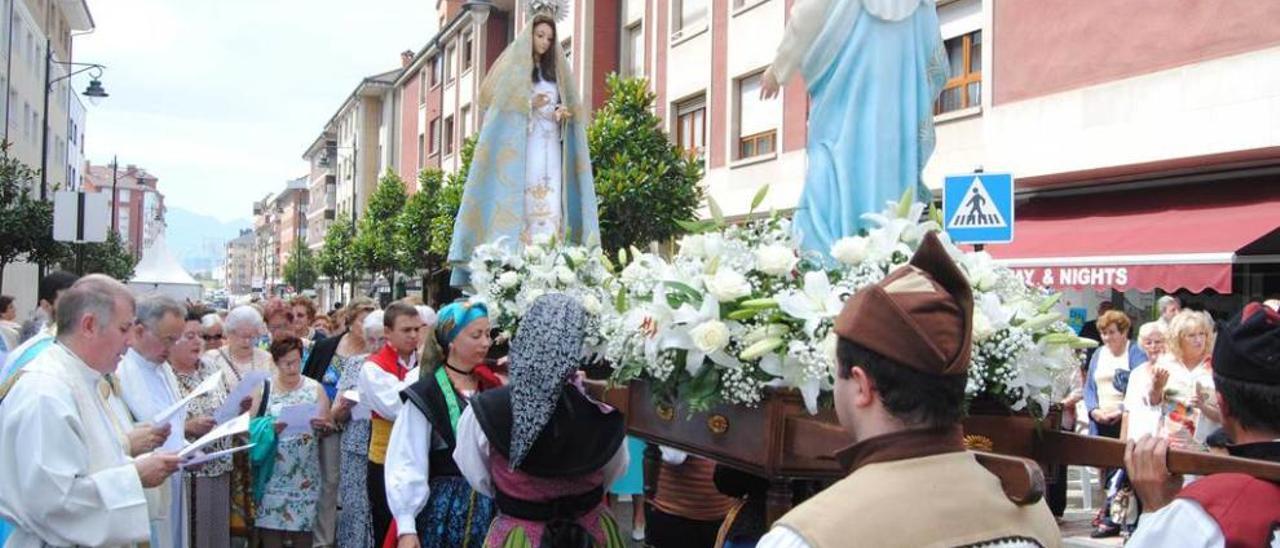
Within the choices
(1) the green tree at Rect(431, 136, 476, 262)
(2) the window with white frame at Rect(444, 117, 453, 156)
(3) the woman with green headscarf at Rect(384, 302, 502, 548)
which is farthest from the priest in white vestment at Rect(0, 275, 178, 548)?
(2) the window with white frame at Rect(444, 117, 453, 156)

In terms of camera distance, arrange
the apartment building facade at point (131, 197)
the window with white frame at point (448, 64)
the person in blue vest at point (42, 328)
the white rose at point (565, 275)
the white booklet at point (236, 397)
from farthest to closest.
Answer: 1. the apartment building facade at point (131, 197)
2. the window with white frame at point (448, 64)
3. the white booklet at point (236, 397)
4. the white rose at point (565, 275)
5. the person in blue vest at point (42, 328)

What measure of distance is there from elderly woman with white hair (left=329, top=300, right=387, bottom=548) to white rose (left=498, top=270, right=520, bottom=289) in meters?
1.03

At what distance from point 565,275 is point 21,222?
18768mm

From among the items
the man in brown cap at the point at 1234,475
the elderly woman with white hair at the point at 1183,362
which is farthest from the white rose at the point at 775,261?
the elderly woman with white hair at the point at 1183,362

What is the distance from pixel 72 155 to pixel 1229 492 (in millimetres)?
61317

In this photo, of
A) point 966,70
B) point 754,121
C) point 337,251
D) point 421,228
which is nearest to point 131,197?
point 337,251

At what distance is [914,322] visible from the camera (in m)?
1.92

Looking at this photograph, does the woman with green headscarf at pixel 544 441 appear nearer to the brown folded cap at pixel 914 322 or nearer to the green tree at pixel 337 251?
the brown folded cap at pixel 914 322

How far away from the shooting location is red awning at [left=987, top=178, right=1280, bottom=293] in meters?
12.6

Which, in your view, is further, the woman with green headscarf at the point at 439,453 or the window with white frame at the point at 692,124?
the window with white frame at the point at 692,124

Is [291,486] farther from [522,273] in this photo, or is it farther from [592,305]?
[592,305]

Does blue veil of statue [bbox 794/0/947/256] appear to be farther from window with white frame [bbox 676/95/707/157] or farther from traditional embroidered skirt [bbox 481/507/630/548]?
window with white frame [bbox 676/95/707/157]

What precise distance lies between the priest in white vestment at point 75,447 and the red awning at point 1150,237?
9.31 meters

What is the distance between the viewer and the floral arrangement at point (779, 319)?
2947 millimetres
